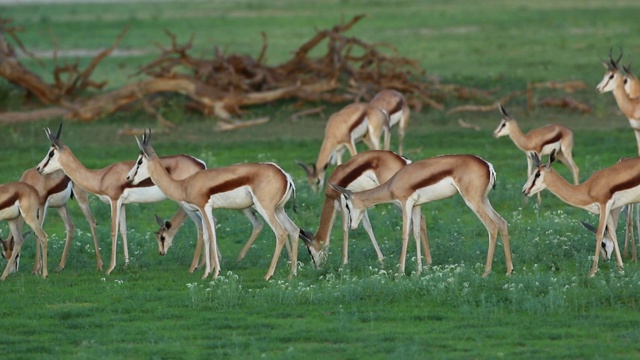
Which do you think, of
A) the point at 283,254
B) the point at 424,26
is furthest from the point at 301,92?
the point at 424,26

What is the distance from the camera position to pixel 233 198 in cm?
952

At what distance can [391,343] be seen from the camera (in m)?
7.30

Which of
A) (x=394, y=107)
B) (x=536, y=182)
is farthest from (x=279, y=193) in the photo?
(x=394, y=107)

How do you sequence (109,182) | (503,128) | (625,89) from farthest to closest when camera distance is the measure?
(625,89) → (503,128) → (109,182)

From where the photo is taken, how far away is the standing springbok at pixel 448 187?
9.10 meters

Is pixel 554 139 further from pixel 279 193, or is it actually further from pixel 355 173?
pixel 279 193

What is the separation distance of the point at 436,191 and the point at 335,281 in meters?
1.03

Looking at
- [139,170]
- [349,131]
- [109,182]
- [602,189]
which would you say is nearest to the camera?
[602,189]

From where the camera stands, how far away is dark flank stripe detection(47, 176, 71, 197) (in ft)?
33.7

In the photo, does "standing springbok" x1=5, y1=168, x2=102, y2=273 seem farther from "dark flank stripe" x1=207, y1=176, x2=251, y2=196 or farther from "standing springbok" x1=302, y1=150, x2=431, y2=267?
"standing springbok" x1=302, y1=150, x2=431, y2=267

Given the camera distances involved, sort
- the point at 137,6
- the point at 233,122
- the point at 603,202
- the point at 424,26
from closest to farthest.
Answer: the point at 603,202 < the point at 233,122 < the point at 424,26 < the point at 137,6

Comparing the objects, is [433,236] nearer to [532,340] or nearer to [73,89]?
[532,340]

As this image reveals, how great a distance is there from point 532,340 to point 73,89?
13.6 metres

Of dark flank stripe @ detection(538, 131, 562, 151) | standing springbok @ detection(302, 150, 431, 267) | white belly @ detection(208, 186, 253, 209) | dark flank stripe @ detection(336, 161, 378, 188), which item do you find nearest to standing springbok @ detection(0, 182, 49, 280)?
white belly @ detection(208, 186, 253, 209)
